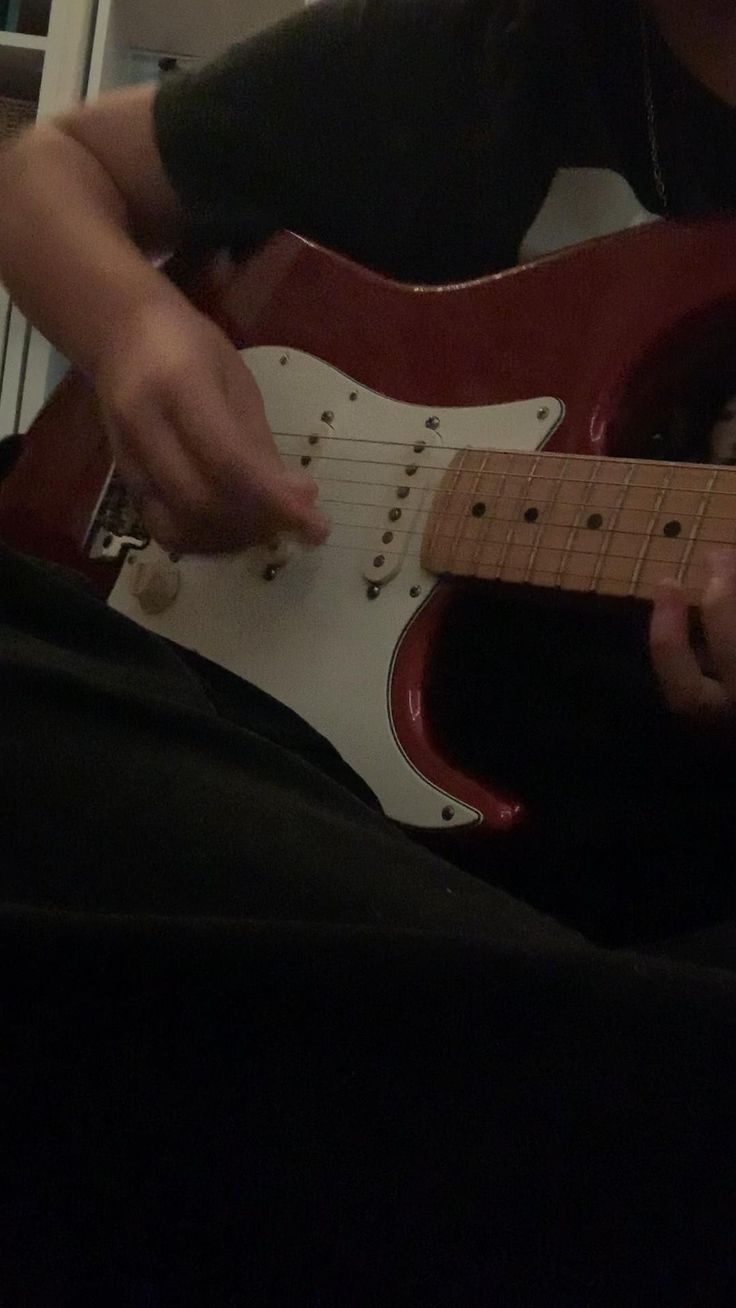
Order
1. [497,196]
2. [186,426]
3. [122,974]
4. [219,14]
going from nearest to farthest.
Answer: [122,974] → [186,426] → [497,196] → [219,14]

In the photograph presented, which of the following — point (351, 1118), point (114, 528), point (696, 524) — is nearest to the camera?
point (351, 1118)

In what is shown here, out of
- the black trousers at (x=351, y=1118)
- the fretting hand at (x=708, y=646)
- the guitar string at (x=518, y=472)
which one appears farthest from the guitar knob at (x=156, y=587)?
the black trousers at (x=351, y=1118)

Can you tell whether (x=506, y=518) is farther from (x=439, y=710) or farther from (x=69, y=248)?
(x=69, y=248)

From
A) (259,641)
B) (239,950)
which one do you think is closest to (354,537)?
(259,641)

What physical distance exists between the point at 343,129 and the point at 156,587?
1.20 feet

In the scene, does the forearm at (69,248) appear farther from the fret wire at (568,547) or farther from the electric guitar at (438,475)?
the fret wire at (568,547)

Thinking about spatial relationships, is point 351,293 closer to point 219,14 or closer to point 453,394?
point 453,394

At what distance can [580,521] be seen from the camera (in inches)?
22.3

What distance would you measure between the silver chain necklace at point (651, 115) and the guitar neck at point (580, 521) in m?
0.21

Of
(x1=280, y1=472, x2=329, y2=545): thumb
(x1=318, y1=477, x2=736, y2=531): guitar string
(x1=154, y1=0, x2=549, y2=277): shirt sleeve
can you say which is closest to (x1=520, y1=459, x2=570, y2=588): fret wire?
(x1=318, y1=477, x2=736, y2=531): guitar string

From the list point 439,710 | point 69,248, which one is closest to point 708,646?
point 439,710

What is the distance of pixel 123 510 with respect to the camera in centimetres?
76

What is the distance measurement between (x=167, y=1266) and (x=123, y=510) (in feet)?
1.86

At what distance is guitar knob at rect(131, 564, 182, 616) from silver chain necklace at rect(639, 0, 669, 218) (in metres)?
0.40
